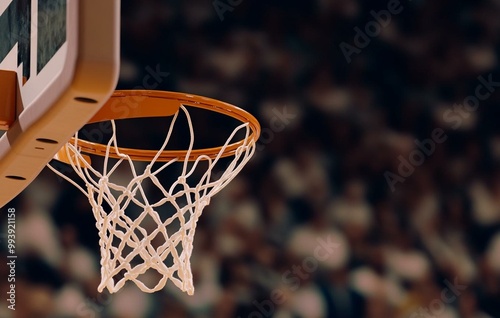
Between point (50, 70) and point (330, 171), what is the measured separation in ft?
10.7

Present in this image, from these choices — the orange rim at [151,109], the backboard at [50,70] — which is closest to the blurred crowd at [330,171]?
the orange rim at [151,109]

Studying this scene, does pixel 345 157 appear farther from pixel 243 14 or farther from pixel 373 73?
pixel 243 14

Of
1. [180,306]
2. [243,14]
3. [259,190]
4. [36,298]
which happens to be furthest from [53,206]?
[243,14]

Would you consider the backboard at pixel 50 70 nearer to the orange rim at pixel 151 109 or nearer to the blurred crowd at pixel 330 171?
the orange rim at pixel 151 109

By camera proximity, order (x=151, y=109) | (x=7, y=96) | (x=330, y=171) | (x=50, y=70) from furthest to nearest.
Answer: (x=330, y=171) < (x=151, y=109) < (x=7, y=96) < (x=50, y=70)

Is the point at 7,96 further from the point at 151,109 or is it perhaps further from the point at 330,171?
the point at 330,171

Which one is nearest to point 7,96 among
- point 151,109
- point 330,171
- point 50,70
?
point 50,70

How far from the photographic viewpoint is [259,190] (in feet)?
13.6

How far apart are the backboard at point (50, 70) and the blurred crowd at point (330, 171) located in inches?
99.9

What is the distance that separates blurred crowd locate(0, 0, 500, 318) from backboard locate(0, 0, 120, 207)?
254 centimetres

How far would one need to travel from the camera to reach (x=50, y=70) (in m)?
1.10

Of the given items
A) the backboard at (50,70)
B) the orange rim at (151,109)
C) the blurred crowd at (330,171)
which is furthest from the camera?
the blurred crowd at (330,171)

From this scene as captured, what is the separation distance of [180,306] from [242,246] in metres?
0.42

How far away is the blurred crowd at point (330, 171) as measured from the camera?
396cm
